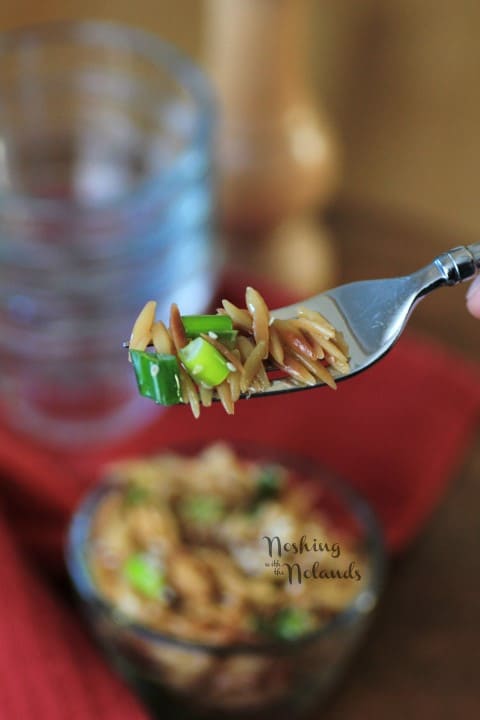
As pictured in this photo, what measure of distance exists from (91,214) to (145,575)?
301 millimetres

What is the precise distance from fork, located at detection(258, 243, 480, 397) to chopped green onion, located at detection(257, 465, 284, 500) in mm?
247

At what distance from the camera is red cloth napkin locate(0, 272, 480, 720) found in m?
0.62

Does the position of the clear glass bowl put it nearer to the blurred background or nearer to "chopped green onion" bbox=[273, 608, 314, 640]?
"chopped green onion" bbox=[273, 608, 314, 640]

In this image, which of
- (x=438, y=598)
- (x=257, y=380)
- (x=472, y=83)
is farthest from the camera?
(x=472, y=83)

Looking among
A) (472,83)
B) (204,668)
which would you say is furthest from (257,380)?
(472,83)

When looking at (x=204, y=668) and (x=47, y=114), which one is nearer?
(x=204, y=668)

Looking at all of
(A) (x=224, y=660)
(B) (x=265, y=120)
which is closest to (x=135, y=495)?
(A) (x=224, y=660)

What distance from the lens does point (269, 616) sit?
631 millimetres

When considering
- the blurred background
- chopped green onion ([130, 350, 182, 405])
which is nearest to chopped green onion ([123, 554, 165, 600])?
chopped green onion ([130, 350, 182, 405])

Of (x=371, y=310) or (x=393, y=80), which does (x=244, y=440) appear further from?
(x=393, y=80)

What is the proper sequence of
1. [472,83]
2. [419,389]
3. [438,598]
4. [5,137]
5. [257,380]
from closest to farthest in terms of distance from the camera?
1. [257,380]
2. [438,598]
3. [419,389]
4. [5,137]
5. [472,83]

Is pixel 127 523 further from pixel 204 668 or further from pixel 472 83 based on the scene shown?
pixel 472 83

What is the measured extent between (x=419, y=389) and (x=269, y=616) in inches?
11.6

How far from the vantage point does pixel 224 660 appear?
1.95ft
